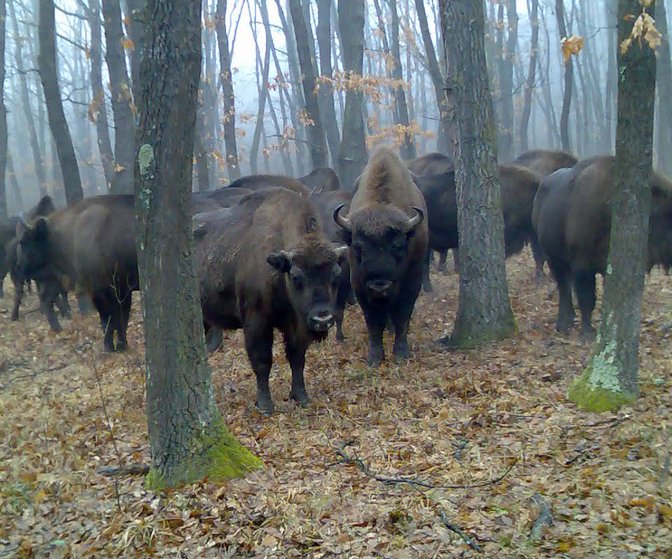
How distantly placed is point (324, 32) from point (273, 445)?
65.5ft

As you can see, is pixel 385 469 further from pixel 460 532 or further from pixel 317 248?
pixel 317 248

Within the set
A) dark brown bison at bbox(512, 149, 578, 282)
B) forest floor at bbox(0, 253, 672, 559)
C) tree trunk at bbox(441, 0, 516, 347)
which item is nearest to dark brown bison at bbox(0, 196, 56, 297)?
forest floor at bbox(0, 253, 672, 559)

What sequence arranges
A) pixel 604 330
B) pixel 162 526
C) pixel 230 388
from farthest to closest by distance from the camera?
pixel 230 388
pixel 604 330
pixel 162 526

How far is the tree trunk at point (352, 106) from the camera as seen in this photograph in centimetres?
1694

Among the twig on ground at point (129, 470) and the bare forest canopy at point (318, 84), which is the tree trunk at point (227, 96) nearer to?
the bare forest canopy at point (318, 84)

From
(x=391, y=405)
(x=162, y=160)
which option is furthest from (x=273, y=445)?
(x=162, y=160)

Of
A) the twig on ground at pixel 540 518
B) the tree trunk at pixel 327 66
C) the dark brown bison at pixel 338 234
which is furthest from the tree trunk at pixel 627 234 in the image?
the tree trunk at pixel 327 66

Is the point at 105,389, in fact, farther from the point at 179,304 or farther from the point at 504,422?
the point at 504,422

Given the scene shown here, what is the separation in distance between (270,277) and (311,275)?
611 millimetres

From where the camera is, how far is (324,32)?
24.2 meters

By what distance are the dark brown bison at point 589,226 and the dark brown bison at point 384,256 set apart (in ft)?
6.72

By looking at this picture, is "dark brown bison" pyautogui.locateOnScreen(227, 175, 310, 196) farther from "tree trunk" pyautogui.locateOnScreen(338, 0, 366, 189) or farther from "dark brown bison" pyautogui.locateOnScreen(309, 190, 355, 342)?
"tree trunk" pyautogui.locateOnScreen(338, 0, 366, 189)

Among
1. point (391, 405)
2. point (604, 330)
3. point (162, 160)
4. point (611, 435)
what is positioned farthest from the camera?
point (391, 405)

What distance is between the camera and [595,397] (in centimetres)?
681
